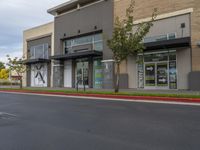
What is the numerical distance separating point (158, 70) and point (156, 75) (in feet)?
1.70

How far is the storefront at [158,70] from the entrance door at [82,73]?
24.3 ft

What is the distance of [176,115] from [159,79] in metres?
12.6

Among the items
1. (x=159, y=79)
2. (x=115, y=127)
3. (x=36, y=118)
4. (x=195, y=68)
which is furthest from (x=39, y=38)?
(x=115, y=127)

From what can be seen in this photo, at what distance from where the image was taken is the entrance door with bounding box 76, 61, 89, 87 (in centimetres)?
2742

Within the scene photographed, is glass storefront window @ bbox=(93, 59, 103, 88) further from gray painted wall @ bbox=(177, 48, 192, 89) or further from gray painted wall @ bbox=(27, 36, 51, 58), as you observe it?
gray painted wall @ bbox=(27, 36, 51, 58)

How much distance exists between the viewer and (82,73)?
1101 inches

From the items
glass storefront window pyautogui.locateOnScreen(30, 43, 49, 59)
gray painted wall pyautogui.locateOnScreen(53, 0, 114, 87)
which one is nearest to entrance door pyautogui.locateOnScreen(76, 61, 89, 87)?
gray painted wall pyautogui.locateOnScreen(53, 0, 114, 87)

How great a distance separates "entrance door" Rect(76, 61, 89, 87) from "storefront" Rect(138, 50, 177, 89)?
7.40m

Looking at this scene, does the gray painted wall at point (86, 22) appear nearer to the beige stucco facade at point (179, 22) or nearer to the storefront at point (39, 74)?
the beige stucco facade at point (179, 22)

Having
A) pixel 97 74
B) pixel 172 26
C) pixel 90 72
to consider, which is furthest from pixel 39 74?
pixel 172 26

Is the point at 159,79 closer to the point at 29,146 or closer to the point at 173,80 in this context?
the point at 173,80

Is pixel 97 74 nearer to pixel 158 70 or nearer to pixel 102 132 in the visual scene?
pixel 158 70

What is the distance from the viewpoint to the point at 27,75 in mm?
35719

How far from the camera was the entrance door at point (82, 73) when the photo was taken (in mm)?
27422
